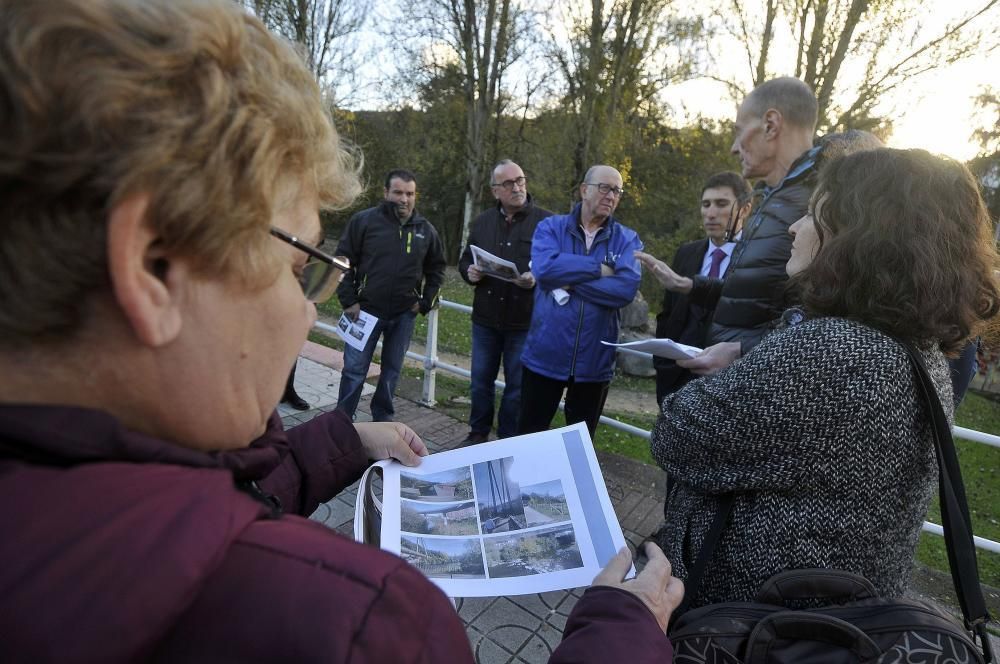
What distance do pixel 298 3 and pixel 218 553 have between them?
71.8 feet

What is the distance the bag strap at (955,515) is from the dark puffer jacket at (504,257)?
3.16 m

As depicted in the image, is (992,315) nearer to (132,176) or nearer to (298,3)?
(132,176)

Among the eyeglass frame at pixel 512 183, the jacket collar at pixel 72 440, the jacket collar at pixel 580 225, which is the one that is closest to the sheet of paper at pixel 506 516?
the jacket collar at pixel 72 440

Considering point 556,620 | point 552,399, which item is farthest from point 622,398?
point 556,620

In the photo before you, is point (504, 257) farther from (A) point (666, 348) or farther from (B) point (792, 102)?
(A) point (666, 348)

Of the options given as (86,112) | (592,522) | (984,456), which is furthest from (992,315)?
(984,456)

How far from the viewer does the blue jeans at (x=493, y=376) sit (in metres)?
4.35

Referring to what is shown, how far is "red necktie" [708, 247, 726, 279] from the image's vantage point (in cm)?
394

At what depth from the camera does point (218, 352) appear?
65 cm

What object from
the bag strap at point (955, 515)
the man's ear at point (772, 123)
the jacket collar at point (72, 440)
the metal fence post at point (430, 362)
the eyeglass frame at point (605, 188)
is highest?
the man's ear at point (772, 123)

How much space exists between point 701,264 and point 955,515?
10.0ft

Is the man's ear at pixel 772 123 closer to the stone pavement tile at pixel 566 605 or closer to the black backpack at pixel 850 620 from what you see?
the black backpack at pixel 850 620

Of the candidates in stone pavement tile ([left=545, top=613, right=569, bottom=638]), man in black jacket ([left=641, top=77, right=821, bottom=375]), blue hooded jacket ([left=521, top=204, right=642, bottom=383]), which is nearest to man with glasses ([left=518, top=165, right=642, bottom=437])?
blue hooded jacket ([left=521, top=204, right=642, bottom=383])

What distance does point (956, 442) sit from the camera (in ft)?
23.1
